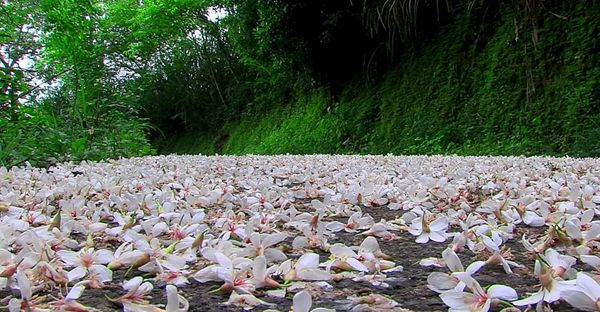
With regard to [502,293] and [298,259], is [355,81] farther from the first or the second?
[502,293]

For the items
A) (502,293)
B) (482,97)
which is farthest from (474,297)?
(482,97)

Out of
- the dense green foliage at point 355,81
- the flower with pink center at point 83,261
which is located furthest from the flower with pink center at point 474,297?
the dense green foliage at point 355,81

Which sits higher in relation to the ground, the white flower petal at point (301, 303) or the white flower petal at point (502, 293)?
the white flower petal at point (301, 303)

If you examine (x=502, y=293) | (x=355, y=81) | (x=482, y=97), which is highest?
(x=355, y=81)

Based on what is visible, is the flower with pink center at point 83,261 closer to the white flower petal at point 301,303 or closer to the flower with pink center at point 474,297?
the white flower petal at point 301,303

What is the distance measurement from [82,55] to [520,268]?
13983mm

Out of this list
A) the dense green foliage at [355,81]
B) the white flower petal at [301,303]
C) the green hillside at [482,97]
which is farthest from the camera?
the green hillside at [482,97]

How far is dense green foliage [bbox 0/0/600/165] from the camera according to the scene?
5234 millimetres

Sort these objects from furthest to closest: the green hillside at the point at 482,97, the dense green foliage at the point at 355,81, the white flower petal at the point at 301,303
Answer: the green hillside at the point at 482,97, the dense green foliage at the point at 355,81, the white flower petal at the point at 301,303

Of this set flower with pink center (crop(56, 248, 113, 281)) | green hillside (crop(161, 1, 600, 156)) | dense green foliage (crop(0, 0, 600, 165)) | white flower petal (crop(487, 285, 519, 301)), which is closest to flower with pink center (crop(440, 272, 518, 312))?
white flower petal (crop(487, 285, 519, 301))

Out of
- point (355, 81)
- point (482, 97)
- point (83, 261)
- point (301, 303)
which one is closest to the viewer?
point (301, 303)

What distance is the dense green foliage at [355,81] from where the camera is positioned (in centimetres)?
523

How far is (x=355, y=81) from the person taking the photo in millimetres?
9461

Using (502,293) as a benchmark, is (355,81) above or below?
above
